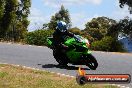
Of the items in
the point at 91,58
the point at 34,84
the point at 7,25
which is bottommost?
the point at 34,84

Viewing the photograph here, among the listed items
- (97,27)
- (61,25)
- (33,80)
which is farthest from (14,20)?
(61,25)

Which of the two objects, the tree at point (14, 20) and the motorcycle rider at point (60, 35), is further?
the tree at point (14, 20)

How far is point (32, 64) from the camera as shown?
14703mm

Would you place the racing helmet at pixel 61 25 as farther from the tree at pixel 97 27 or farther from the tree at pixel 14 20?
the tree at pixel 97 27

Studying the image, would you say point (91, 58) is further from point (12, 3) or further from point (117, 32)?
point (12, 3)

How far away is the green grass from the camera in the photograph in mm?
9742

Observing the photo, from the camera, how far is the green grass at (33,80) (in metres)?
9.74

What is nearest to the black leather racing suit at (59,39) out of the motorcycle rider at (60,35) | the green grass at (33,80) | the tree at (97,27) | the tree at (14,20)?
the motorcycle rider at (60,35)

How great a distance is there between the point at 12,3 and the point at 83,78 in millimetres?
45344

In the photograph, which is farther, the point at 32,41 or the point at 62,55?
the point at 32,41

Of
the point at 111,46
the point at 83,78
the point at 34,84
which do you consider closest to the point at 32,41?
the point at 111,46

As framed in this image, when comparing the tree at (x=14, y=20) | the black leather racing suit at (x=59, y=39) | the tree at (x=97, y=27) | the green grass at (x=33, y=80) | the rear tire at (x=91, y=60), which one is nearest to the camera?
the black leather racing suit at (x=59, y=39)

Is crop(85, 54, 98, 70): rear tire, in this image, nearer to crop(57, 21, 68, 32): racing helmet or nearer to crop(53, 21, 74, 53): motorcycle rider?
crop(53, 21, 74, 53): motorcycle rider

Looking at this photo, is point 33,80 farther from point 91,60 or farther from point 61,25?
point 61,25
